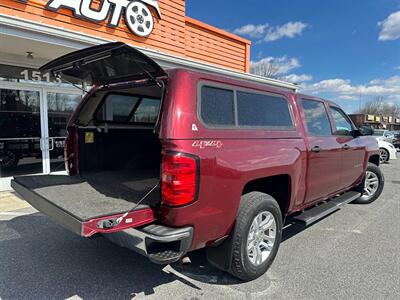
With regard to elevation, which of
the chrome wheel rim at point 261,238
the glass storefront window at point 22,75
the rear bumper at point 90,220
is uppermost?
the glass storefront window at point 22,75

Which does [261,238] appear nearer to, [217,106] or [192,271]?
[192,271]

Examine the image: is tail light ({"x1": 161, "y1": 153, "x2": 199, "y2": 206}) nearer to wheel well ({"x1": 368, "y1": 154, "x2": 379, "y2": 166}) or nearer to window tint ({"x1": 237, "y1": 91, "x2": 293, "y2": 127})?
window tint ({"x1": 237, "y1": 91, "x2": 293, "y2": 127})

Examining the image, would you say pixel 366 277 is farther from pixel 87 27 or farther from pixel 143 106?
pixel 87 27

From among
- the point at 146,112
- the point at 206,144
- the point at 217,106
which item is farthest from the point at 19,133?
the point at 206,144

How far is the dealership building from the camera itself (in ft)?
20.1

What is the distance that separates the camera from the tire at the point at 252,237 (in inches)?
116

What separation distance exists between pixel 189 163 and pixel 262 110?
1427mm

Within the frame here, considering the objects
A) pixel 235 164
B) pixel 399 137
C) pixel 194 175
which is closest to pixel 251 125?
pixel 235 164

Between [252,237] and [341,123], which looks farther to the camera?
[341,123]

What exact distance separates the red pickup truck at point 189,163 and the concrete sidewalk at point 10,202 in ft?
7.82

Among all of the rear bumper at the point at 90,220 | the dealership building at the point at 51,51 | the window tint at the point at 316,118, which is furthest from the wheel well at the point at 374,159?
the rear bumper at the point at 90,220

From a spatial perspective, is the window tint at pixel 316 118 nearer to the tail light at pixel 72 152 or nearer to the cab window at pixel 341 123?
the cab window at pixel 341 123

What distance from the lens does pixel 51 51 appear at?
21.9ft

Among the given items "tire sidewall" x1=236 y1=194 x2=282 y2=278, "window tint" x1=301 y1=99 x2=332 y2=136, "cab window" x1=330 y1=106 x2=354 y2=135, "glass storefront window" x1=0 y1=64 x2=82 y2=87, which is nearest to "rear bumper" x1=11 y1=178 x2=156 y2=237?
"tire sidewall" x1=236 y1=194 x2=282 y2=278
